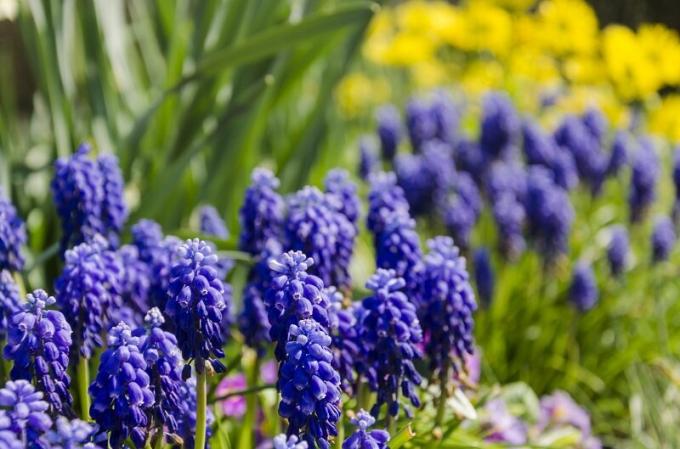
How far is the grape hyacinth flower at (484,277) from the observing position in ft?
14.1

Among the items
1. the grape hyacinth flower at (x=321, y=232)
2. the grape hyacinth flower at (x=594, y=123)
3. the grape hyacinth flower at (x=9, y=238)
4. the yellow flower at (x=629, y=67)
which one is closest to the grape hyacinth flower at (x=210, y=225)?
the grape hyacinth flower at (x=321, y=232)

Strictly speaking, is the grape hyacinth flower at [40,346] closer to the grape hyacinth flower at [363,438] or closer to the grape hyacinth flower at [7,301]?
the grape hyacinth flower at [7,301]

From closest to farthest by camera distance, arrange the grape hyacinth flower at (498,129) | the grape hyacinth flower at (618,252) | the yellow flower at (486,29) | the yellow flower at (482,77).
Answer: the grape hyacinth flower at (618,252) < the grape hyacinth flower at (498,129) < the yellow flower at (486,29) < the yellow flower at (482,77)

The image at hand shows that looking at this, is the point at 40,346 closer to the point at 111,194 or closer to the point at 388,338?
the point at 388,338

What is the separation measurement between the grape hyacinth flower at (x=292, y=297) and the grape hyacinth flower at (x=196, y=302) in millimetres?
118

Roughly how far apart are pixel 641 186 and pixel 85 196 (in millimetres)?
3272

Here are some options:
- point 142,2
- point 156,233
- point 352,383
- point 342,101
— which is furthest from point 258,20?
point 342,101

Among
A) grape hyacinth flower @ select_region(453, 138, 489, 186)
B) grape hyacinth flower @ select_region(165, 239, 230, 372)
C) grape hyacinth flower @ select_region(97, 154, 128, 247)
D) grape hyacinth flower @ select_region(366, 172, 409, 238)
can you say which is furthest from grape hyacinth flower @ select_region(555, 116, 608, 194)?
grape hyacinth flower @ select_region(165, 239, 230, 372)

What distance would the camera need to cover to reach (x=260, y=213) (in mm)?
2982

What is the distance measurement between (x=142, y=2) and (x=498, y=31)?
2.67m

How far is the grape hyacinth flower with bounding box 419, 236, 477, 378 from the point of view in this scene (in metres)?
2.60

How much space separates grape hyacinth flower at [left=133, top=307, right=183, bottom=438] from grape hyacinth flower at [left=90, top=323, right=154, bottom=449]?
3cm

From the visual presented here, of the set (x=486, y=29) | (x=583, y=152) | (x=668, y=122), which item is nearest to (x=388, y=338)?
(x=583, y=152)

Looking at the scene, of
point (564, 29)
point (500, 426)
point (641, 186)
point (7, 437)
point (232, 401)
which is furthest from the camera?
point (564, 29)
